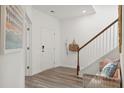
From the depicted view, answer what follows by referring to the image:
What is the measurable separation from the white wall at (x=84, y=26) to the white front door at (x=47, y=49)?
2.56 feet

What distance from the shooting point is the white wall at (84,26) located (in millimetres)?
6250

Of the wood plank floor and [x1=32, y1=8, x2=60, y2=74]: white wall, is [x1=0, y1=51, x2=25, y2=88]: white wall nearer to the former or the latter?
the wood plank floor

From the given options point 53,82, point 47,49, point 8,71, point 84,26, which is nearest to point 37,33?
point 47,49

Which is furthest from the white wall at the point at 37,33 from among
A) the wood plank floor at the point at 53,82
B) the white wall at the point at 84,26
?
the white wall at the point at 84,26

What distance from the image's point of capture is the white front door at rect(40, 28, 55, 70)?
632cm

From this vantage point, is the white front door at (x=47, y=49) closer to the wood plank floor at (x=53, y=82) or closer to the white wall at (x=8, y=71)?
the wood plank floor at (x=53, y=82)

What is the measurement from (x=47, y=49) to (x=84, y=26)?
2.01 m

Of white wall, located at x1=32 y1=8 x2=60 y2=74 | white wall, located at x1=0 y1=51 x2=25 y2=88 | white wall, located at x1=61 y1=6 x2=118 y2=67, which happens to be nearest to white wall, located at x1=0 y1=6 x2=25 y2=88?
white wall, located at x1=0 y1=51 x2=25 y2=88

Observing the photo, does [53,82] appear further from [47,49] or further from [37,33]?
[47,49]

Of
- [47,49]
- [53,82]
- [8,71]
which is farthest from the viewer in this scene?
[47,49]

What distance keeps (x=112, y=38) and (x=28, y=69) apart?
3381mm

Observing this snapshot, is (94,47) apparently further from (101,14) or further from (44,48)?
(44,48)

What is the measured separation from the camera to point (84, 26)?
274 inches
